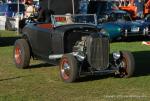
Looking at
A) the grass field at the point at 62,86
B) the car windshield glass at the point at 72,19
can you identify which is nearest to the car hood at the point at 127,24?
the grass field at the point at 62,86

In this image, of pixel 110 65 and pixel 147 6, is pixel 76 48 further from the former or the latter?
pixel 147 6

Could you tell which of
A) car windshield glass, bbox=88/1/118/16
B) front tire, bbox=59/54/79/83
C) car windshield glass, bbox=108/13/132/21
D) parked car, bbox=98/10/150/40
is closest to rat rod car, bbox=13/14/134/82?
front tire, bbox=59/54/79/83

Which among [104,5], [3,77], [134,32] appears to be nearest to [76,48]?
[3,77]

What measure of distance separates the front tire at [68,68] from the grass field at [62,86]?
14 centimetres

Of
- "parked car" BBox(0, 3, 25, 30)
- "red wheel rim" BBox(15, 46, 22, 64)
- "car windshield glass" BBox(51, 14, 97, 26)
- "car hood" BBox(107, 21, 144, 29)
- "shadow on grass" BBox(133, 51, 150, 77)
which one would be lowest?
"parked car" BBox(0, 3, 25, 30)

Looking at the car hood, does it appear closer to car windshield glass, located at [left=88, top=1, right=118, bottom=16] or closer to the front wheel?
car windshield glass, located at [left=88, top=1, right=118, bottom=16]

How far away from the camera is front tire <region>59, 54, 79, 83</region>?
10.2 metres

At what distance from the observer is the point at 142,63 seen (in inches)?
535

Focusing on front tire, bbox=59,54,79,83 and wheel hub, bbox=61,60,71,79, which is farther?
wheel hub, bbox=61,60,71,79

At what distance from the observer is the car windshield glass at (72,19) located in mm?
11971

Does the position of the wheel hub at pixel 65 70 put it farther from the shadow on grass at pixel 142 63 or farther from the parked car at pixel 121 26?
the parked car at pixel 121 26

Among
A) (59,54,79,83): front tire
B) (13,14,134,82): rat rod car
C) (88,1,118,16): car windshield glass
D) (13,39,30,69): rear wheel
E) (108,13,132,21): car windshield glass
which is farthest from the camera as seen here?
(88,1,118,16): car windshield glass

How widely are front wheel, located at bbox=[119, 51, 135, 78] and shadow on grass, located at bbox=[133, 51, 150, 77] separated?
0.55 m

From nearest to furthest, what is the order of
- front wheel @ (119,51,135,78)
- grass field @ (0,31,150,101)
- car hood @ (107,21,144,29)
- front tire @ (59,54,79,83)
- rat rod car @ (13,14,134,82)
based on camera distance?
1. grass field @ (0,31,150,101)
2. front tire @ (59,54,79,83)
3. rat rod car @ (13,14,134,82)
4. front wheel @ (119,51,135,78)
5. car hood @ (107,21,144,29)
